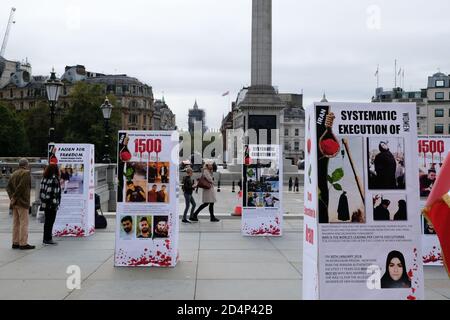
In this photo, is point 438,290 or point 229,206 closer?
Answer: point 438,290

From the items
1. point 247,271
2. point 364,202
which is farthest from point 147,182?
point 364,202

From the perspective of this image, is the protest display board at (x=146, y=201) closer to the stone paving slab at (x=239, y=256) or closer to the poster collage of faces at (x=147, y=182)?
the poster collage of faces at (x=147, y=182)

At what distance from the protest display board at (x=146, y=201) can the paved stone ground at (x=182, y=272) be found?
15.1 inches

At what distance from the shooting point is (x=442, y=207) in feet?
12.9

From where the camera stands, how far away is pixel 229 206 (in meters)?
27.8

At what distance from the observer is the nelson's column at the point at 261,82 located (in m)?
46.1

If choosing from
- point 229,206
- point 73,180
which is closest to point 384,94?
point 229,206

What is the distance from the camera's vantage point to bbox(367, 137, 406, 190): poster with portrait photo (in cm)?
583

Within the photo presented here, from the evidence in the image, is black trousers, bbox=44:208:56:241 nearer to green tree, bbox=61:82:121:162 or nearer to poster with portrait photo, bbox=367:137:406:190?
poster with portrait photo, bbox=367:137:406:190

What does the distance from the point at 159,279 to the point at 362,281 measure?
4.67 m

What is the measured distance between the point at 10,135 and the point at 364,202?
281 feet

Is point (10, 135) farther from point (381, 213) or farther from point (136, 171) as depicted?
point (381, 213)
